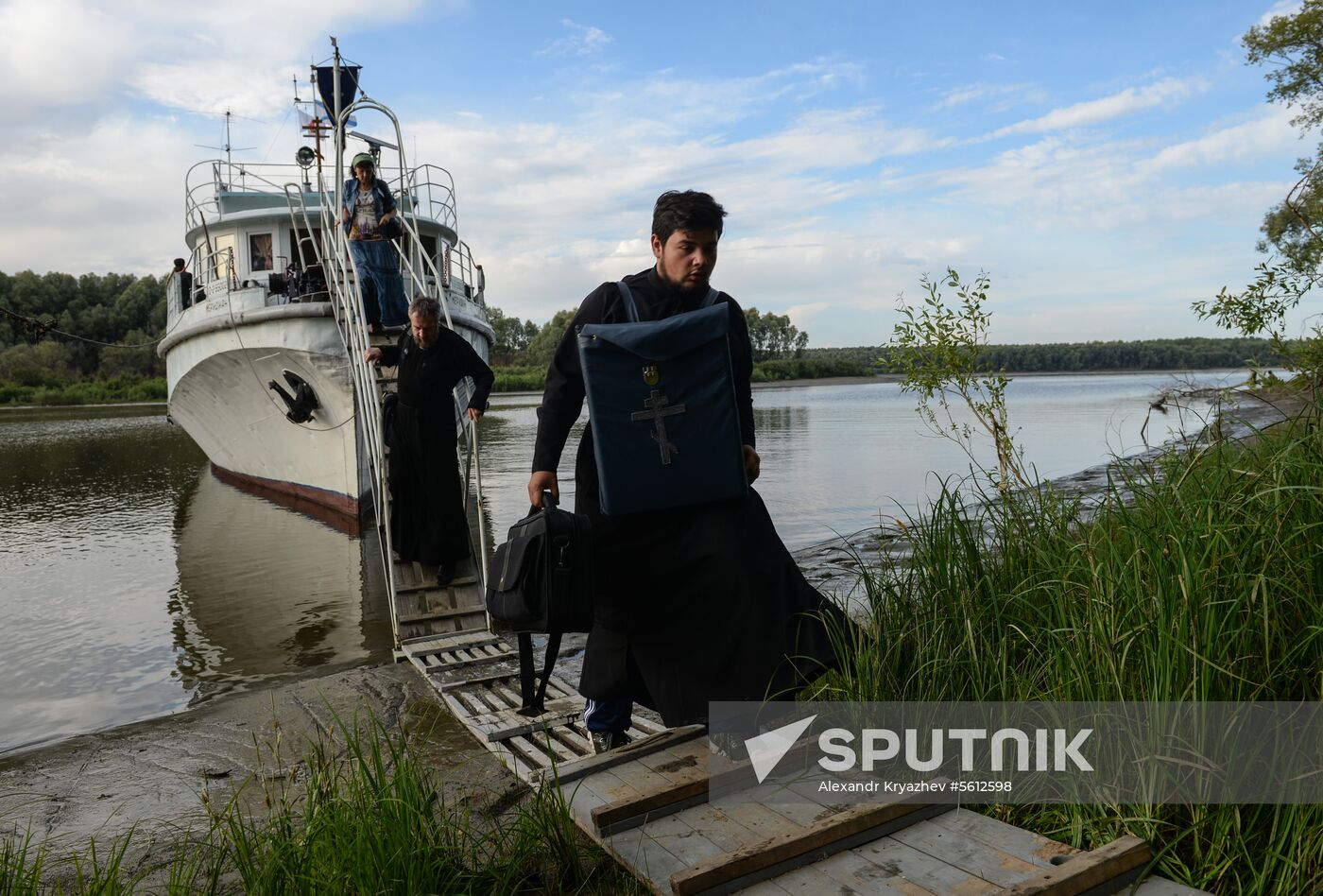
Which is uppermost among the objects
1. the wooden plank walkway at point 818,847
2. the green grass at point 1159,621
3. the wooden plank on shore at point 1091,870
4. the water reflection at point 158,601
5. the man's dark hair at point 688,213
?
the man's dark hair at point 688,213

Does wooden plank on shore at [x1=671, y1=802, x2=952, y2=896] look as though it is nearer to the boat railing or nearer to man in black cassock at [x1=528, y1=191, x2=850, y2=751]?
man in black cassock at [x1=528, y1=191, x2=850, y2=751]

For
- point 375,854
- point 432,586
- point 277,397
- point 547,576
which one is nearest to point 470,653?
point 432,586

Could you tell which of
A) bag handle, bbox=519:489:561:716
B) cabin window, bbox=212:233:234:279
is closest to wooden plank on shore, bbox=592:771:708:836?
bag handle, bbox=519:489:561:716

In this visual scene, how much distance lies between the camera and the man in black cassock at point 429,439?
6230mm

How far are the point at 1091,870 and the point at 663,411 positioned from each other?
5.39ft

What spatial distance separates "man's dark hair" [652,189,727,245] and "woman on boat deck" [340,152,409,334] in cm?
659

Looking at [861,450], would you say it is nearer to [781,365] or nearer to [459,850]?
[459,850]

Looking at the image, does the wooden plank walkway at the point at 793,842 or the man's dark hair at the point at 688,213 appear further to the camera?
the man's dark hair at the point at 688,213

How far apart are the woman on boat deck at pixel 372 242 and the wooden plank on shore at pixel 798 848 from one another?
25.3 ft

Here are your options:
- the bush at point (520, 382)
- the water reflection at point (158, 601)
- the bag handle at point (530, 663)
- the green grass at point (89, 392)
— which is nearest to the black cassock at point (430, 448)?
the water reflection at point (158, 601)

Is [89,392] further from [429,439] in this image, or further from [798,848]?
[798,848]

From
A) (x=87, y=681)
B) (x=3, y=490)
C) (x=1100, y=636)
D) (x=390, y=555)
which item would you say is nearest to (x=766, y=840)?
(x=1100, y=636)

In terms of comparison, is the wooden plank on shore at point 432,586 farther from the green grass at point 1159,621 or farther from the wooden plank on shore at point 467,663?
the green grass at point 1159,621

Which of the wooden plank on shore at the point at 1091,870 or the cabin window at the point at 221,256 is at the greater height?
the cabin window at the point at 221,256
